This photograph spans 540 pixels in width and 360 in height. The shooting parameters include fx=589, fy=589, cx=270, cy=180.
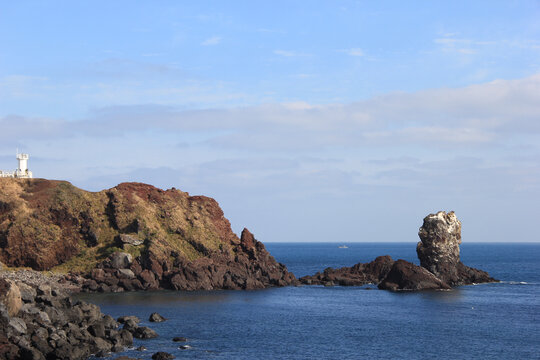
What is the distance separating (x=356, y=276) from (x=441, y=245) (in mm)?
25316

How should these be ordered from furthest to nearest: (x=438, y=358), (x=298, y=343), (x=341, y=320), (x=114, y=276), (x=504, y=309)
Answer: (x=114, y=276)
(x=504, y=309)
(x=341, y=320)
(x=298, y=343)
(x=438, y=358)

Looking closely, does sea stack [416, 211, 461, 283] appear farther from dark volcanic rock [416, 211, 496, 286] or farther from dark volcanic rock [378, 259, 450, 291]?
dark volcanic rock [378, 259, 450, 291]

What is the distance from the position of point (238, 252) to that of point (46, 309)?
76081 mm

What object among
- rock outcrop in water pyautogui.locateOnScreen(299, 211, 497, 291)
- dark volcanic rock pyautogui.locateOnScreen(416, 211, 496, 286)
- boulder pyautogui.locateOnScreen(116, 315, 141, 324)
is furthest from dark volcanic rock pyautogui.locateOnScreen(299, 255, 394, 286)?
boulder pyautogui.locateOnScreen(116, 315, 141, 324)

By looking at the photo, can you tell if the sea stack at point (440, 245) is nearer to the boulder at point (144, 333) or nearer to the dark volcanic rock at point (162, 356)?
the boulder at point (144, 333)

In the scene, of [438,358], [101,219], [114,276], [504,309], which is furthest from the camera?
[101,219]

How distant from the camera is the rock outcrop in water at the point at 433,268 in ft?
427

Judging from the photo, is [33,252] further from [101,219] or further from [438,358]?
[438,358]

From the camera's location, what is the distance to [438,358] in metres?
65.3

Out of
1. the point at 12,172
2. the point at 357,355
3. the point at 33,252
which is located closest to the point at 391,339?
the point at 357,355

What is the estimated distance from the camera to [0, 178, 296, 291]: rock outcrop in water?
126312mm

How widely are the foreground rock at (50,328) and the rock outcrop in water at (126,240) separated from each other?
42.2 metres

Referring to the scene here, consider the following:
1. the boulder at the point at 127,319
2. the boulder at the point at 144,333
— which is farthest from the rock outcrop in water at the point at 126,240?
the boulder at the point at 144,333

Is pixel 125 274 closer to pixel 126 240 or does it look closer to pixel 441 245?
pixel 126 240
